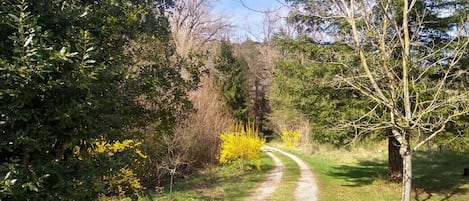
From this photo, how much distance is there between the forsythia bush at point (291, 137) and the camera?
39.6 metres

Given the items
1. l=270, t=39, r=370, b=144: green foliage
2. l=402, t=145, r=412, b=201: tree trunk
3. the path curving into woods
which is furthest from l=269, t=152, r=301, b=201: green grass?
l=402, t=145, r=412, b=201: tree trunk

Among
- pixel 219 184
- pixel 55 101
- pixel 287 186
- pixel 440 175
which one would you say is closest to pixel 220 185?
pixel 219 184

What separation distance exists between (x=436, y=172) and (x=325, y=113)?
9986mm

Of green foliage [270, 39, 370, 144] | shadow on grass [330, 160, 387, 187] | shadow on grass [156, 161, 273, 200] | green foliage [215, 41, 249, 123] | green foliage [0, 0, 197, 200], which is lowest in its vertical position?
shadow on grass [156, 161, 273, 200]

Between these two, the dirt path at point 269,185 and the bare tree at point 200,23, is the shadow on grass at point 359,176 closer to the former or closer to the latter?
the dirt path at point 269,185

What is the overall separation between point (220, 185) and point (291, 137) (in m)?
24.8

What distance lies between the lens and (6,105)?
2.88 metres

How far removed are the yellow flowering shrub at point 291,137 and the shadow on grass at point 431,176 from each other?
12892 mm

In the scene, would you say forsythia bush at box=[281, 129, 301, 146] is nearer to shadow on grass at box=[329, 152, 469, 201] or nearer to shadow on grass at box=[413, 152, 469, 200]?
shadow on grass at box=[413, 152, 469, 200]

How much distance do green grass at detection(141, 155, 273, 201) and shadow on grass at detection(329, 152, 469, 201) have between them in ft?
12.7

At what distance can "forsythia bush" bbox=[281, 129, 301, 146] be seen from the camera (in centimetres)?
3956

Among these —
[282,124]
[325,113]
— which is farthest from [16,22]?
[282,124]

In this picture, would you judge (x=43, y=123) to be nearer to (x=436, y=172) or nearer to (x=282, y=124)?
(x=436, y=172)

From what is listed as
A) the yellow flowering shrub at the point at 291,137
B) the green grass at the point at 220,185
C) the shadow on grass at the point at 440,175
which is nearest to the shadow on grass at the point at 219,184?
the green grass at the point at 220,185
